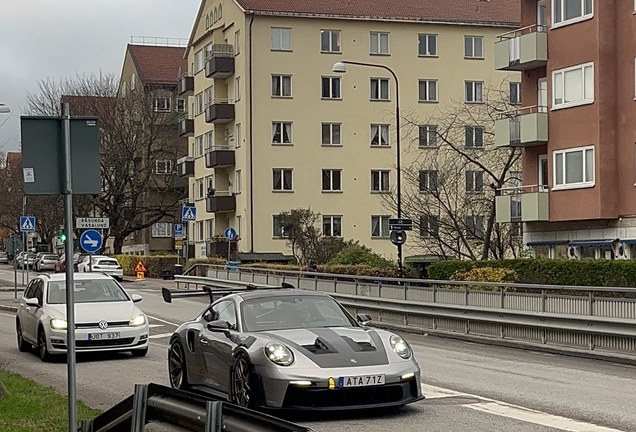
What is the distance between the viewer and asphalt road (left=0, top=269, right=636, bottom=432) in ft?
37.7

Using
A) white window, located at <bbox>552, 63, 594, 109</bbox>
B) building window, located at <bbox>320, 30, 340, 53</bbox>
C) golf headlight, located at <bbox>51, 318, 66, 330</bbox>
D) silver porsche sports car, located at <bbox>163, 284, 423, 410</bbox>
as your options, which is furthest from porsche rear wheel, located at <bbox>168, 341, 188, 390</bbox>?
building window, located at <bbox>320, 30, 340, 53</bbox>

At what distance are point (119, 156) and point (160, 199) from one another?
30.8 feet

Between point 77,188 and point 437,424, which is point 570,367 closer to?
point 437,424

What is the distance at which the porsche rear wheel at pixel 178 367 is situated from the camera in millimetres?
13805

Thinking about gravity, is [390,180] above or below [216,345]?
above

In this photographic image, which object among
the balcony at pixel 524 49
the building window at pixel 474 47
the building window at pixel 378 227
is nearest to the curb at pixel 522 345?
the balcony at pixel 524 49

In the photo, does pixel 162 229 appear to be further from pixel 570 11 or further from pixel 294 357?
pixel 294 357

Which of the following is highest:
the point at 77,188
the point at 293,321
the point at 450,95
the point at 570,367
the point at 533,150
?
the point at 450,95

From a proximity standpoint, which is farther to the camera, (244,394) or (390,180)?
(390,180)

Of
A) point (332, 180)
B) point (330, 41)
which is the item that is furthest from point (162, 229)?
point (330, 41)

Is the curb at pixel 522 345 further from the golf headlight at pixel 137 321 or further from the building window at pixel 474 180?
the building window at pixel 474 180

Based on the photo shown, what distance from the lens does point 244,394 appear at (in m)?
11.8

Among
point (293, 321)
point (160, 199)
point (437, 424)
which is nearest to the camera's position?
point (437, 424)

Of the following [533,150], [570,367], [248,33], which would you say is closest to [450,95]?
[248,33]
